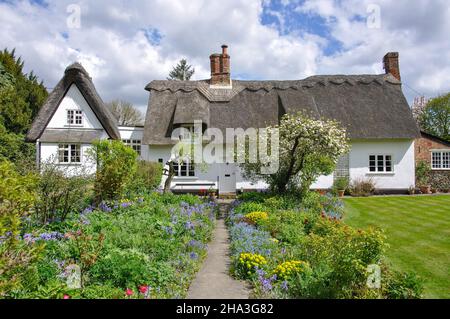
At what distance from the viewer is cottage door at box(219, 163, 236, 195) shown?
62.3 feet

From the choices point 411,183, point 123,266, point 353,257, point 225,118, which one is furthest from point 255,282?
point 411,183

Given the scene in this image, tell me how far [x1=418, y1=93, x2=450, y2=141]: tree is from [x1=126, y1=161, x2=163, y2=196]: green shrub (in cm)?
2854

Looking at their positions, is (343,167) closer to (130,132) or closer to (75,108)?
(130,132)

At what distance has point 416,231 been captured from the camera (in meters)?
9.21

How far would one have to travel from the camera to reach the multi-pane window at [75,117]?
806 inches

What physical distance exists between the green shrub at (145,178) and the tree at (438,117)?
2854 centimetres

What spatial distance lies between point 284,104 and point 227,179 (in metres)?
6.01

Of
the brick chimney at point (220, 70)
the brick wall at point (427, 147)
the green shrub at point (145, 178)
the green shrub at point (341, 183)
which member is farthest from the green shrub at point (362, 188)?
the green shrub at point (145, 178)

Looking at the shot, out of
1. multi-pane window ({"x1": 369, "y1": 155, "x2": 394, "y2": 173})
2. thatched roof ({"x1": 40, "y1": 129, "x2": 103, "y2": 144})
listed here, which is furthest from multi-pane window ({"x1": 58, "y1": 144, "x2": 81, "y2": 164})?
multi-pane window ({"x1": 369, "y1": 155, "x2": 394, "y2": 173})

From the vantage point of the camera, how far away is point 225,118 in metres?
19.8

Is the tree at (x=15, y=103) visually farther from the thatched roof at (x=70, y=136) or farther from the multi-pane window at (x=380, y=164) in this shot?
the multi-pane window at (x=380, y=164)

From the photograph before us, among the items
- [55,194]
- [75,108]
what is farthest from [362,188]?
[75,108]

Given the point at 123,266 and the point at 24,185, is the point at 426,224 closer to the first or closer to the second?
the point at 123,266

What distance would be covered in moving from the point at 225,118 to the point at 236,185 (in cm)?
423
